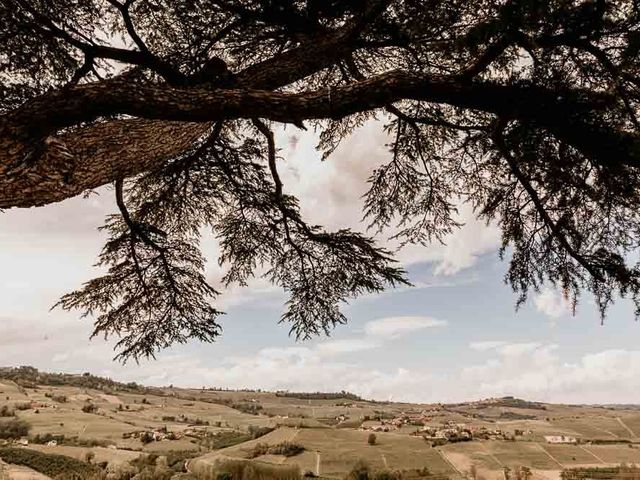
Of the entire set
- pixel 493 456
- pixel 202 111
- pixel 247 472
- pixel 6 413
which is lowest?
pixel 493 456

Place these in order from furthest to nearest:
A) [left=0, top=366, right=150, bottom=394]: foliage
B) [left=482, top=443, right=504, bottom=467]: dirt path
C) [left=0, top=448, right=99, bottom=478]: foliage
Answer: [left=0, top=366, right=150, bottom=394]: foliage → [left=482, top=443, right=504, bottom=467]: dirt path → [left=0, top=448, right=99, bottom=478]: foliage

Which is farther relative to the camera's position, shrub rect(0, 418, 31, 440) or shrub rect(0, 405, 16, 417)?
shrub rect(0, 405, 16, 417)

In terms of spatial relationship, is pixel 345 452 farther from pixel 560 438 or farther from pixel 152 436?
pixel 560 438

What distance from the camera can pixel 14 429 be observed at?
1332 inches

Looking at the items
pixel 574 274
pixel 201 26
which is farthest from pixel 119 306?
pixel 574 274

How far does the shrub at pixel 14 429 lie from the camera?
32.8 meters

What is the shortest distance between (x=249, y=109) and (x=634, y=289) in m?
3.53

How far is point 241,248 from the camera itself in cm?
727

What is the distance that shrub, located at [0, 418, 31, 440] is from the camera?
1289 inches

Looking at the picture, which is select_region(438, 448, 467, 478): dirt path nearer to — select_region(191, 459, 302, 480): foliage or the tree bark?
select_region(191, 459, 302, 480): foliage

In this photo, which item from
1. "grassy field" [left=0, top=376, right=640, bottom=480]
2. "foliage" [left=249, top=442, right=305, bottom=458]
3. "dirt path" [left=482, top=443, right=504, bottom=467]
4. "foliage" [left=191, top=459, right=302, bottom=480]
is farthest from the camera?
"dirt path" [left=482, top=443, right=504, bottom=467]

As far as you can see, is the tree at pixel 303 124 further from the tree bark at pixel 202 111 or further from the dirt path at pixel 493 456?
the dirt path at pixel 493 456

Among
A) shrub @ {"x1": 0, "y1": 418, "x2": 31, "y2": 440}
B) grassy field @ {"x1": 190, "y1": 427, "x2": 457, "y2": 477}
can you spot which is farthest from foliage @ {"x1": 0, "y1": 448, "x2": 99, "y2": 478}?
shrub @ {"x1": 0, "y1": 418, "x2": 31, "y2": 440}

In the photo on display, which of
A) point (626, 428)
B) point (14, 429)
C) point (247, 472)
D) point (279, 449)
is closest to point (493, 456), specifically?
point (279, 449)
